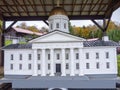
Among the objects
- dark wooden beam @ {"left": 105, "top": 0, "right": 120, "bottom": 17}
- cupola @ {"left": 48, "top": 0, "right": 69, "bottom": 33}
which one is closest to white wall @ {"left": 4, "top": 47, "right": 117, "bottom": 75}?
cupola @ {"left": 48, "top": 0, "right": 69, "bottom": 33}

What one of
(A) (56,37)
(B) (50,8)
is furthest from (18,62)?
(B) (50,8)

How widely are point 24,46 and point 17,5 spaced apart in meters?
8.54

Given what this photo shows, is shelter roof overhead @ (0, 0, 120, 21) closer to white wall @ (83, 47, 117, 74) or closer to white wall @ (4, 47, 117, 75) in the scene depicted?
white wall @ (83, 47, 117, 74)

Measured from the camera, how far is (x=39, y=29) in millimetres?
111688

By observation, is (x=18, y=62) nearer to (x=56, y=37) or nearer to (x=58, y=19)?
(x=56, y=37)

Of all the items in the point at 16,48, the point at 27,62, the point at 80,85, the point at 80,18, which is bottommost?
the point at 80,85

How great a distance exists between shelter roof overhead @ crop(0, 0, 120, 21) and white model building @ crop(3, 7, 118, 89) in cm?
362

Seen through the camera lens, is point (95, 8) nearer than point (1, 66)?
Yes

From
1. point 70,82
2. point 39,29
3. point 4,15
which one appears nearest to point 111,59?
point 70,82

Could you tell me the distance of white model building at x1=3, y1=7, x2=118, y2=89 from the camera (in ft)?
128

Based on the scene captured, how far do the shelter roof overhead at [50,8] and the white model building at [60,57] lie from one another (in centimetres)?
362

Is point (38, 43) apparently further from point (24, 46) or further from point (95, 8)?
point (95, 8)

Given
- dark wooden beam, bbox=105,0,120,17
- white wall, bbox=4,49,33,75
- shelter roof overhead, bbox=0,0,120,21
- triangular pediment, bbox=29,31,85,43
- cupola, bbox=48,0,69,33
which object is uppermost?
shelter roof overhead, bbox=0,0,120,21

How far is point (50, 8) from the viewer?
46812mm
